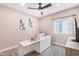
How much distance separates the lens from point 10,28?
1.18 metres

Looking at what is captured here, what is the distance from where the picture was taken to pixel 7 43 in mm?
1171

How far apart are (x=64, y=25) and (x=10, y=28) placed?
0.87m

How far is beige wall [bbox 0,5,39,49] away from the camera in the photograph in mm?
1132

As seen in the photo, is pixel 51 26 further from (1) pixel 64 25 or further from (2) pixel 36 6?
(2) pixel 36 6

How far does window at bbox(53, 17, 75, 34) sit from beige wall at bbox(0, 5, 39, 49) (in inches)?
19.9

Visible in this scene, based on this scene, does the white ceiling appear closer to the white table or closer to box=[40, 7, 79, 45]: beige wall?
box=[40, 7, 79, 45]: beige wall

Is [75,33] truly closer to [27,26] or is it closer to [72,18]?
[72,18]

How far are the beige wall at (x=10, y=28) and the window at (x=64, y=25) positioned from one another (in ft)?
1.66

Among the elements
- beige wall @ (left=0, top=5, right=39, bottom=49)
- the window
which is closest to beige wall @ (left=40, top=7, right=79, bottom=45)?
the window

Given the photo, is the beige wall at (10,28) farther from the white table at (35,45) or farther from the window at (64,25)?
the window at (64,25)

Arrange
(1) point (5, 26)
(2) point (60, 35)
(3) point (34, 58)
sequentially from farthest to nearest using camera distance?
(2) point (60, 35) < (1) point (5, 26) < (3) point (34, 58)

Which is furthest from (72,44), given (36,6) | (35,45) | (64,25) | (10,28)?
(10,28)

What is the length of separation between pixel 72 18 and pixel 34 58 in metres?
0.81

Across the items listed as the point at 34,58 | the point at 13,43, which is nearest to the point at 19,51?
the point at 13,43
